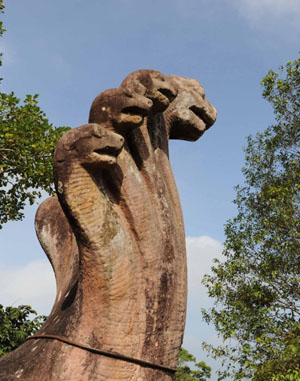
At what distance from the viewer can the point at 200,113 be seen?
3.93 m

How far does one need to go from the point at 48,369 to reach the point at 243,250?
32.4 feet

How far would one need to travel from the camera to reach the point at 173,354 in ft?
10.3

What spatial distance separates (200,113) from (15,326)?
7502 millimetres

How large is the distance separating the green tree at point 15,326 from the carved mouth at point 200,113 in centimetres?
693

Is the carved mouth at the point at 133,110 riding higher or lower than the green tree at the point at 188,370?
lower

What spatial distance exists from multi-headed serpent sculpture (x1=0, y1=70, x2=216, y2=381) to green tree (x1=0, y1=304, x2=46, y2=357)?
664 cm

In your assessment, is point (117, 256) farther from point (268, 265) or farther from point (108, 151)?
point (268, 265)

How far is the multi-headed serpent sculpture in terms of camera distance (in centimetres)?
289

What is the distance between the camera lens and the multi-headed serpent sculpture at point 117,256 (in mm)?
2891

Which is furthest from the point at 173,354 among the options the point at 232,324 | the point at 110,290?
the point at 232,324

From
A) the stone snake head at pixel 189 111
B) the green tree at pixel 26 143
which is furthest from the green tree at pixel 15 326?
the stone snake head at pixel 189 111

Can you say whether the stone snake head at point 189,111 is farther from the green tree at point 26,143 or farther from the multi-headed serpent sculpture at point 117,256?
the green tree at point 26,143

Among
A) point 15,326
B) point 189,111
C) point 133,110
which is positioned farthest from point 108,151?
point 15,326

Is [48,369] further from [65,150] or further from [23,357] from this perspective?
[65,150]
